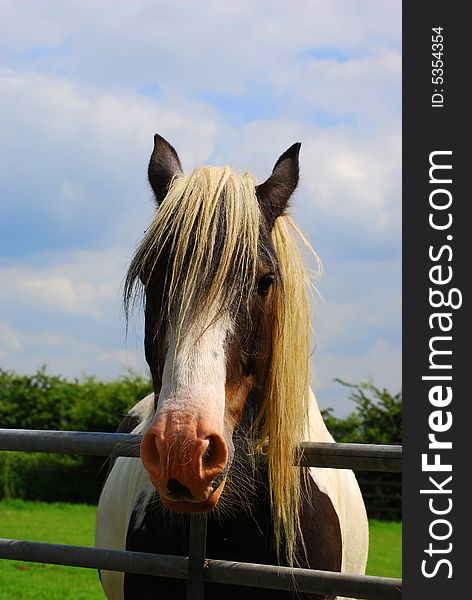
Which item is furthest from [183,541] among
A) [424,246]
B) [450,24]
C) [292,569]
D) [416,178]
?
[450,24]

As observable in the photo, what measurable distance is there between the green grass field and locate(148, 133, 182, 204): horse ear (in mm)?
6296

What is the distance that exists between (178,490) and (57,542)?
10.9 meters

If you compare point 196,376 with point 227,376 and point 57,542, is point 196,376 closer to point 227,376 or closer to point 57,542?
point 227,376

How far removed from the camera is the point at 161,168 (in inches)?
122

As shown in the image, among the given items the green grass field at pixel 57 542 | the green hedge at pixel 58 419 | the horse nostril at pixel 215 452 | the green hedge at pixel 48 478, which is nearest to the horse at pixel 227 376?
the horse nostril at pixel 215 452

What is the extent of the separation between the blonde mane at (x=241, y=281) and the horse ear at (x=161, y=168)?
15 cm

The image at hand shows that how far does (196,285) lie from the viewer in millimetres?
2518

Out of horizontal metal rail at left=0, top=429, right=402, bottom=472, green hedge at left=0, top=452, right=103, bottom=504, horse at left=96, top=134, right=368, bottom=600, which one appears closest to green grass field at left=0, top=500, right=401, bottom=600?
green hedge at left=0, top=452, right=103, bottom=504

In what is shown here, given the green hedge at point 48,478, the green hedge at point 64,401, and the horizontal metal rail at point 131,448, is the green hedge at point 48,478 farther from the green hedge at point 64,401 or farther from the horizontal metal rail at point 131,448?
the horizontal metal rail at point 131,448

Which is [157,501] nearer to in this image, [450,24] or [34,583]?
[450,24]

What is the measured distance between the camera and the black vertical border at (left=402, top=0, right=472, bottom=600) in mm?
2514

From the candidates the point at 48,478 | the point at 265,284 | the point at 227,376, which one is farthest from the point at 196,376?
the point at 48,478

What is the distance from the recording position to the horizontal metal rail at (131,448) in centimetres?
259

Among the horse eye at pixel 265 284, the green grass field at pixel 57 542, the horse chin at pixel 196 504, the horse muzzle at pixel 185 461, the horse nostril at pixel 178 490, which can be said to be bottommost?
the green grass field at pixel 57 542
